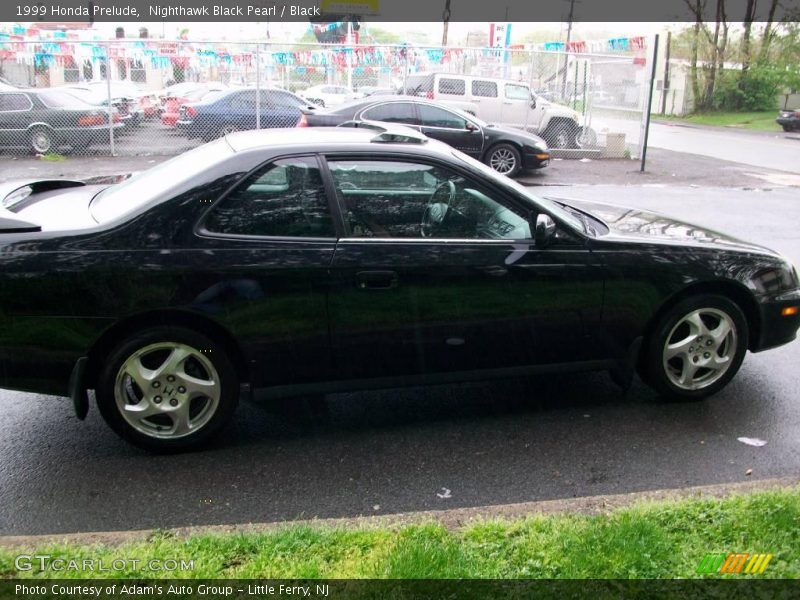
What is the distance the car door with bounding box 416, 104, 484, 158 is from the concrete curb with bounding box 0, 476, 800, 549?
1211 centimetres

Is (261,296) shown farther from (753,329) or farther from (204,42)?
(204,42)

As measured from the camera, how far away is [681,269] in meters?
4.40

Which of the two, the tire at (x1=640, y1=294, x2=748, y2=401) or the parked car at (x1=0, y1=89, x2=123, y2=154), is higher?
the parked car at (x1=0, y1=89, x2=123, y2=154)

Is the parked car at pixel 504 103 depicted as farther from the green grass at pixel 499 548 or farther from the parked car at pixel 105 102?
the green grass at pixel 499 548

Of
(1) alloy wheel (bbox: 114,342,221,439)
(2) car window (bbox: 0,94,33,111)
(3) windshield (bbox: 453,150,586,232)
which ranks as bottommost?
(1) alloy wheel (bbox: 114,342,221,439)

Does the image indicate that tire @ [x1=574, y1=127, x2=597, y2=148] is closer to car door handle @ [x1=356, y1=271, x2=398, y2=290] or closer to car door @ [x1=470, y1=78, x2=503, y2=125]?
car door @ [x1=470, y1=78, x2=503, y2=125]

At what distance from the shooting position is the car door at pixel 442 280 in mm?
3996

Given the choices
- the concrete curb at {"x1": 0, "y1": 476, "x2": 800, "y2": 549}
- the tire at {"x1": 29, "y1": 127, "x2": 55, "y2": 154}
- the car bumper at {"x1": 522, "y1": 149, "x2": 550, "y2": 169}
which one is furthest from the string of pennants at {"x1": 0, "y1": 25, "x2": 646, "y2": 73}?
the concrete curb at {"x1": 0, "y1": 476, "x2": 800, "y2": 549}

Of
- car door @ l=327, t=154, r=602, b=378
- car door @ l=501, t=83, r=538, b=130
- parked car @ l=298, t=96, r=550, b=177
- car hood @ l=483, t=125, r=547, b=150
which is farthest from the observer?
car door @ l=501, t=83, r=538, b=130

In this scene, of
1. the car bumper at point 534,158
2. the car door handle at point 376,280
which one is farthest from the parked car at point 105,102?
the car door handle at point 376,280

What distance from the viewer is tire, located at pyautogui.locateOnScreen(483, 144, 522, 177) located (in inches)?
599

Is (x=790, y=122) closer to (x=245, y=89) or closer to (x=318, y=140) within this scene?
(x=245, y=89)

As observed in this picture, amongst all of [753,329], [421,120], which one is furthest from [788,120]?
[753,329]

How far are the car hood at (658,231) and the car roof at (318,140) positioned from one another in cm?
118
